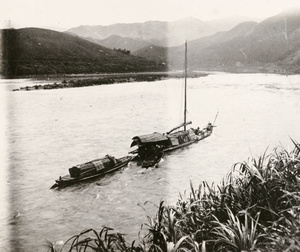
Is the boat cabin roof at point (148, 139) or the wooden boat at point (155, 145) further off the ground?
the boat cabin roof at point (148, 139)

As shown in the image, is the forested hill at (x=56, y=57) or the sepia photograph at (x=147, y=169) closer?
the sepia photograph at (x=147, y=169)

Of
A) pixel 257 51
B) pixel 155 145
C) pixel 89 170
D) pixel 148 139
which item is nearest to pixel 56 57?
pixel 257 51

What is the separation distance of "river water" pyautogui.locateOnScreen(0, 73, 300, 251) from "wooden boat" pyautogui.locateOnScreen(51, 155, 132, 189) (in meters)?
0.38

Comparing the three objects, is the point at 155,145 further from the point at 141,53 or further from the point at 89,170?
the point at 141,53

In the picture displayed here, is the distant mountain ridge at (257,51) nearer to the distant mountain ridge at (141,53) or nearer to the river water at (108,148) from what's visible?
the distant mountain ridge at (141,53)

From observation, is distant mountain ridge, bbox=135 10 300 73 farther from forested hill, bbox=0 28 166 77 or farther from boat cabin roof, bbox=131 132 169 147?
boat cabin roof, bbox=131 132 169 147

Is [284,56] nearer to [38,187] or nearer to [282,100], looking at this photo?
[282,100]

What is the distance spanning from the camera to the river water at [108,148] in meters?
12.9

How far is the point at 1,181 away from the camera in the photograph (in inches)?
682

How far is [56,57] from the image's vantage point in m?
94.6

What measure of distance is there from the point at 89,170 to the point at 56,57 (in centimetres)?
8440

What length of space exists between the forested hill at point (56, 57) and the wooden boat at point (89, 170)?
197 ft

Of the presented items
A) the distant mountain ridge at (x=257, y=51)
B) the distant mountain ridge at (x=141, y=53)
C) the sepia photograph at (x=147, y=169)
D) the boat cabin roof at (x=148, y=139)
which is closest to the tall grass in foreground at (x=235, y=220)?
the sepia photograph at (x=147, y=169)

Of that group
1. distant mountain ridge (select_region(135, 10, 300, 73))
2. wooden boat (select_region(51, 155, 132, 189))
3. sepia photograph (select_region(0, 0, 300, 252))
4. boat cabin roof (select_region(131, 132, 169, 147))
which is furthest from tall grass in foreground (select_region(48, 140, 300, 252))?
distant mountain ridge (select_region(135, 10, 300, 73))
